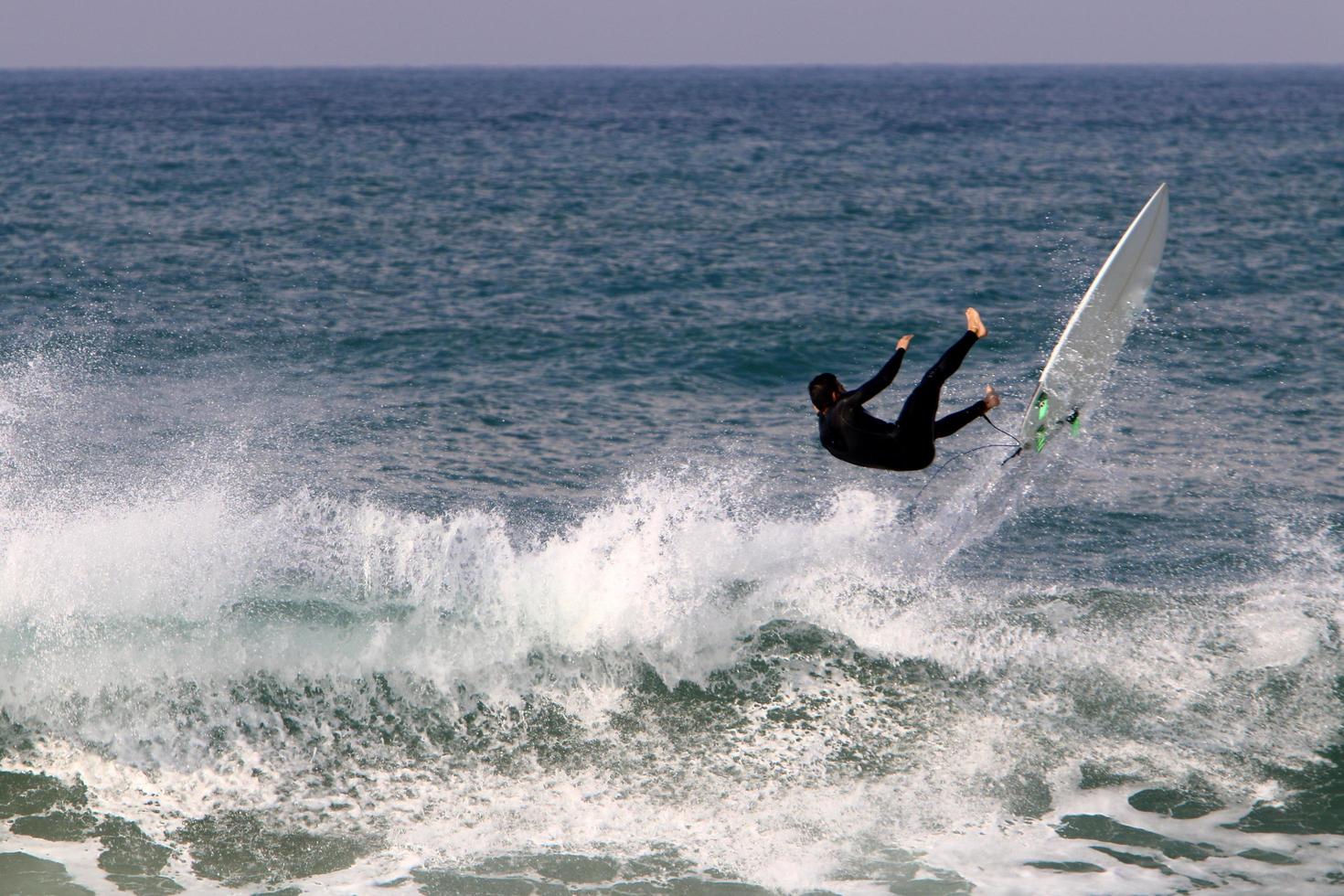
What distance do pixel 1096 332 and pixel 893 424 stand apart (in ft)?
10.5

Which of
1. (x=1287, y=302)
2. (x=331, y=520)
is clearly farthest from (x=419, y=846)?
(x=1287, y=302)

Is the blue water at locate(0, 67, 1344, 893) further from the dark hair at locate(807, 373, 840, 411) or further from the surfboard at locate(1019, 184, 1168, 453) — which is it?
the dark hair at locate(807, 373, 840, 411)

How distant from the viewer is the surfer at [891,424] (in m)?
10.2

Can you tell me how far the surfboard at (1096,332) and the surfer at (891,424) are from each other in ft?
5.36

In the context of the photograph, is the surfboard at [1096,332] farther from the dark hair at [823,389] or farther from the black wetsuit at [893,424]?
the dark hair at [823,389]

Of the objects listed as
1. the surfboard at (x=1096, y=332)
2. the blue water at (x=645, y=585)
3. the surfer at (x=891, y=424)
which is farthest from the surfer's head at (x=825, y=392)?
the blue water at (x=645, y=585)

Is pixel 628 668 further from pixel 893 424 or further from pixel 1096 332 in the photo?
pixel 1096 332

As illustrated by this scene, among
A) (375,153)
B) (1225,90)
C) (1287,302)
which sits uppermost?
(1225,90)

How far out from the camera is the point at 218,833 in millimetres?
9625

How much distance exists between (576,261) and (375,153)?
29687mm

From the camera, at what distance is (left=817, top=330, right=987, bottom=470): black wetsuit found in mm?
10195

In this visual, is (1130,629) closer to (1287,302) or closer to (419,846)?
(419,846)

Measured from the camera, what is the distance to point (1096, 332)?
12438 mm

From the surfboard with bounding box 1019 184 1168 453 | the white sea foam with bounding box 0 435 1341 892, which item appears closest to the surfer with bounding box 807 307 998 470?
the surfboard with bounding box 1019 184 1168 453
